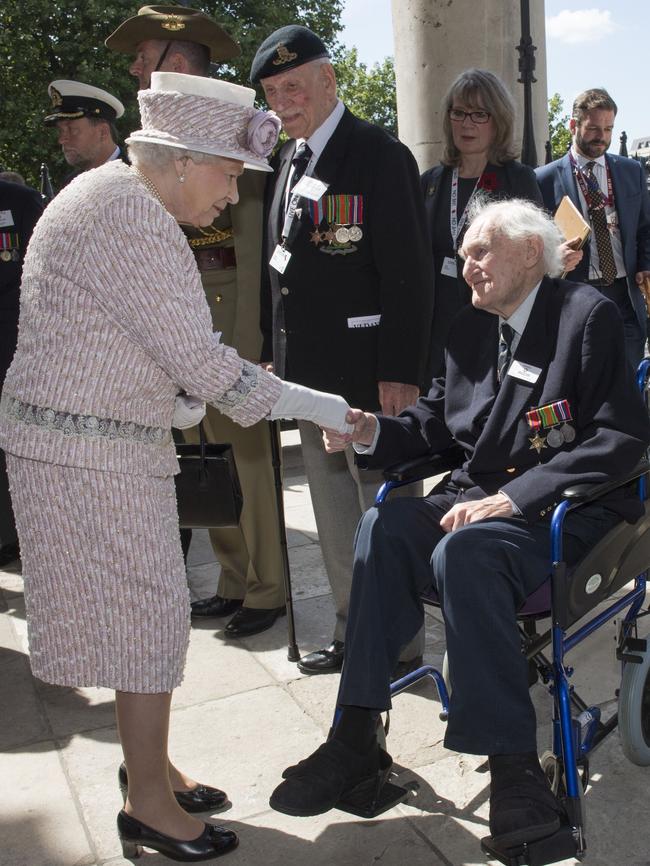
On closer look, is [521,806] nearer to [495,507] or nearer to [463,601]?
[463,601]

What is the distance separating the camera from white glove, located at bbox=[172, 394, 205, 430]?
7.54ft

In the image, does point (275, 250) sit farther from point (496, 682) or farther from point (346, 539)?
point (496, 682)

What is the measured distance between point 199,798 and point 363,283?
1.74m

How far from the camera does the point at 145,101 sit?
2.18 m

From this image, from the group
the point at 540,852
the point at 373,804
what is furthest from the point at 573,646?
the point at 373,804

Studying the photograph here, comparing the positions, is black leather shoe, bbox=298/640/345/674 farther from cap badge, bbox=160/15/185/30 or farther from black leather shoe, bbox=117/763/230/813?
cap badge, bbox=160/15/185/30

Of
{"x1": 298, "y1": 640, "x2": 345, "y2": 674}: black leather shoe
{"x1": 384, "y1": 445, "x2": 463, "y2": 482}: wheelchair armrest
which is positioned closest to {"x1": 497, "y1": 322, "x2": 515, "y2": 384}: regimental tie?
{"x1": 384, "y1": 445, "x2": 463, "y2": 482}: wheelchair armrest

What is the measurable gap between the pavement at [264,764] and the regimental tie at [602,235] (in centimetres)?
202

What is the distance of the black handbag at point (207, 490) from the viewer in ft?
9.10

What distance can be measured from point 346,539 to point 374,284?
915 millimetres

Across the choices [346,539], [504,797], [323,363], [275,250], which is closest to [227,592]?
[346,539]

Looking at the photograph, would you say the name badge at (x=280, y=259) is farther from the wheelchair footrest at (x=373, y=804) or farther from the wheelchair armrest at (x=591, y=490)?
the wheelchair footrest at (x=373, y=804)

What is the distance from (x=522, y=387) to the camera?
2672mm

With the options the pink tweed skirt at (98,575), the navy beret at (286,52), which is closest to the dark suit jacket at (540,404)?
the pink tweed skirt at (98,575)
